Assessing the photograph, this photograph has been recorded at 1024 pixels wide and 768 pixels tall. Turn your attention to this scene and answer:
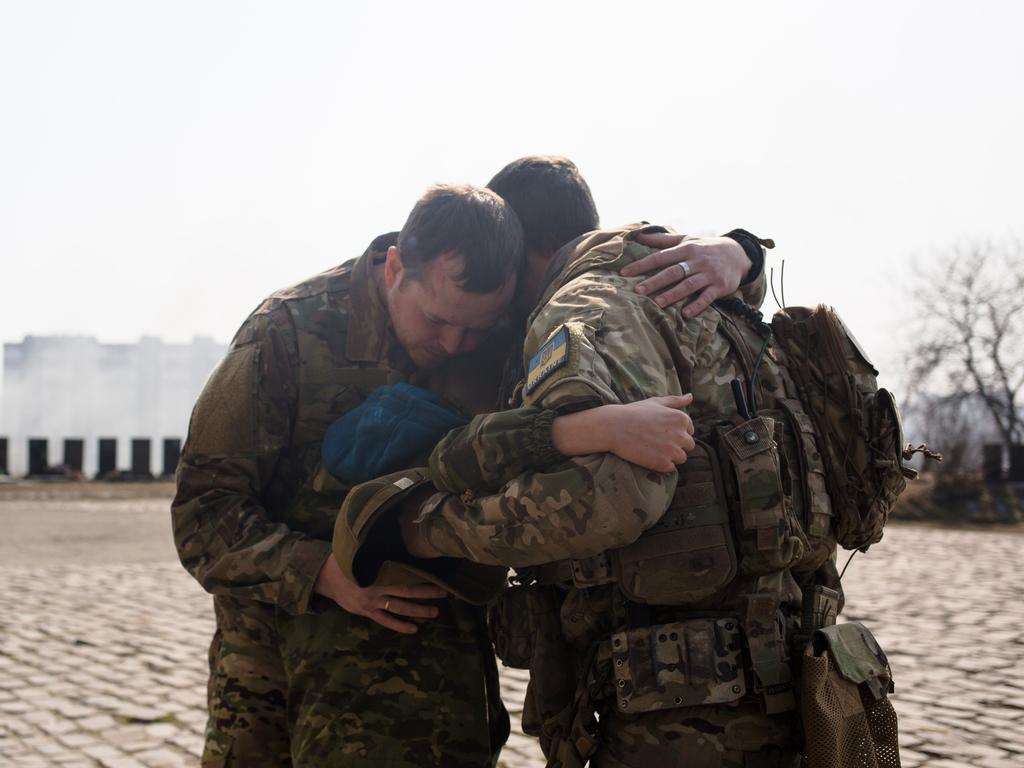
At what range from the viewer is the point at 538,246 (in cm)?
301

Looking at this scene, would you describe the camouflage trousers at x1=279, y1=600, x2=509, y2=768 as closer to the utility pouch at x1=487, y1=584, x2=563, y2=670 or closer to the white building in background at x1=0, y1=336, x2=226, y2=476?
the utility pouch at x1=487, y1=584, x2=563, y2=670

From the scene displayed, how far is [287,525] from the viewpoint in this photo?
2924mm

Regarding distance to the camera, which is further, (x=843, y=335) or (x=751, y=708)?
(x=843, y=335)

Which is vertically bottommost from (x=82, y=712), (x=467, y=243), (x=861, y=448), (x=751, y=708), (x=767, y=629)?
(x=82, y=712)

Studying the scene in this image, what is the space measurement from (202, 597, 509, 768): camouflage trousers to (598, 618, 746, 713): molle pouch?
2.16 ft

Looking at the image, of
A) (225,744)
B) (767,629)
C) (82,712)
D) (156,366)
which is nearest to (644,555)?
(767,629)

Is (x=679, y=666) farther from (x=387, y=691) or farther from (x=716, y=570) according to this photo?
(x=387, y=691)

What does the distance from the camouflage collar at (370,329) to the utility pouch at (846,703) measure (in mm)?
1391

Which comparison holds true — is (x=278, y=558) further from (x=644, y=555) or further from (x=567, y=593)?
(x=644, y=555)

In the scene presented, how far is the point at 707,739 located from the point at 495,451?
2.43ft

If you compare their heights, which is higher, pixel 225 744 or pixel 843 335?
pixel 843 335

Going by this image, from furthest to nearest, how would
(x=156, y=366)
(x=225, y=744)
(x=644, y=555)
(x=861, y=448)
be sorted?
(x=156, y=366) → (x=225, y=744) → (x=861, y=448) → (x=644, y=555)

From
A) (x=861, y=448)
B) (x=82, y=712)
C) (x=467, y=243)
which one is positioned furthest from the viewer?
(x=82, y=712)

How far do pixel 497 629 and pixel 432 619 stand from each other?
176 mm
